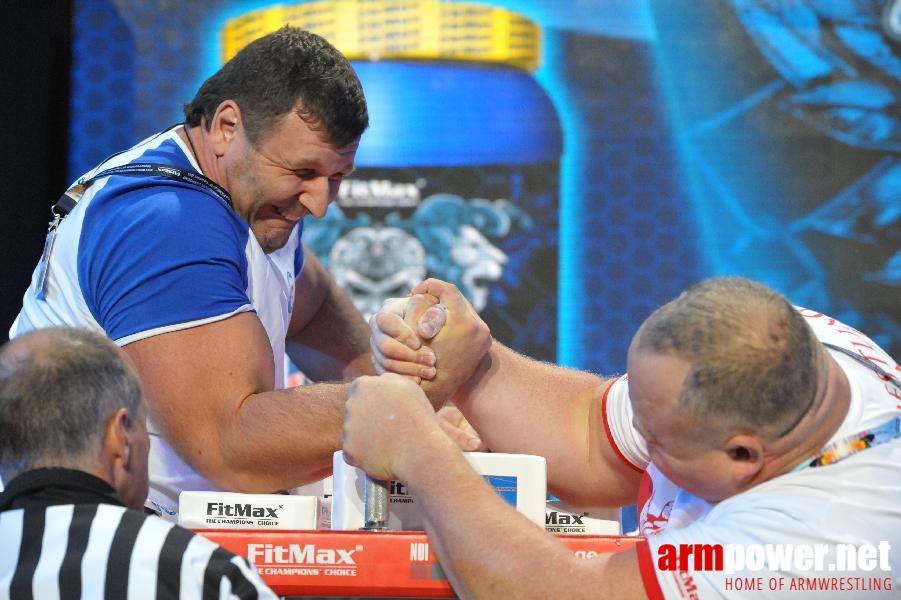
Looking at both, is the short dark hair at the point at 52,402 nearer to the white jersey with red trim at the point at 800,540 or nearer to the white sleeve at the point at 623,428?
the white jersey with red trim at the point at 800,540

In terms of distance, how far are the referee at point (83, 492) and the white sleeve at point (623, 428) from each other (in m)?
0.76

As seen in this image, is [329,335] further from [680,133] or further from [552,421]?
[680,133]

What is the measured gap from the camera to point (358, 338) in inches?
101

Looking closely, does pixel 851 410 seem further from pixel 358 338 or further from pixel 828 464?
pixel 358 338

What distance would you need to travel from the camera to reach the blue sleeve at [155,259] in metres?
1.69

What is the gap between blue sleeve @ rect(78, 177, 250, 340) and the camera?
1688 mm

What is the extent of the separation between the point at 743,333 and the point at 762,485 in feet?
0.66

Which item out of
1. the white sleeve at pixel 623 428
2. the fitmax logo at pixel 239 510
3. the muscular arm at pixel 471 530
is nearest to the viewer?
the muscular arm at pixel 471 530

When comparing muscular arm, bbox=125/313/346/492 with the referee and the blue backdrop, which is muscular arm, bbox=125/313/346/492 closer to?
the referee

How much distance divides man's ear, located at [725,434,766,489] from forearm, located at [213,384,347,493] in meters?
0.64

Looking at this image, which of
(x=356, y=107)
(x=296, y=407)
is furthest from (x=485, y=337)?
(x=356, y=107)

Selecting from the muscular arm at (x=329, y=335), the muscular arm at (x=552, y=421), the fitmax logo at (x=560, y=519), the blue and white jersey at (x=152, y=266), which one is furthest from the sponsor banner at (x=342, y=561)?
the muscular arm at (x=329, y=335)

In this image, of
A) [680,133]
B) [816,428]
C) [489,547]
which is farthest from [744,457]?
[680,133]

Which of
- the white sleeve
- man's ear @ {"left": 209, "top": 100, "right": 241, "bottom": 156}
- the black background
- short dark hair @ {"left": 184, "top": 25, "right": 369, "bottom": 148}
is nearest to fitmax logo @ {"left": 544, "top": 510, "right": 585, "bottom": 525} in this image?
the white sleeve
